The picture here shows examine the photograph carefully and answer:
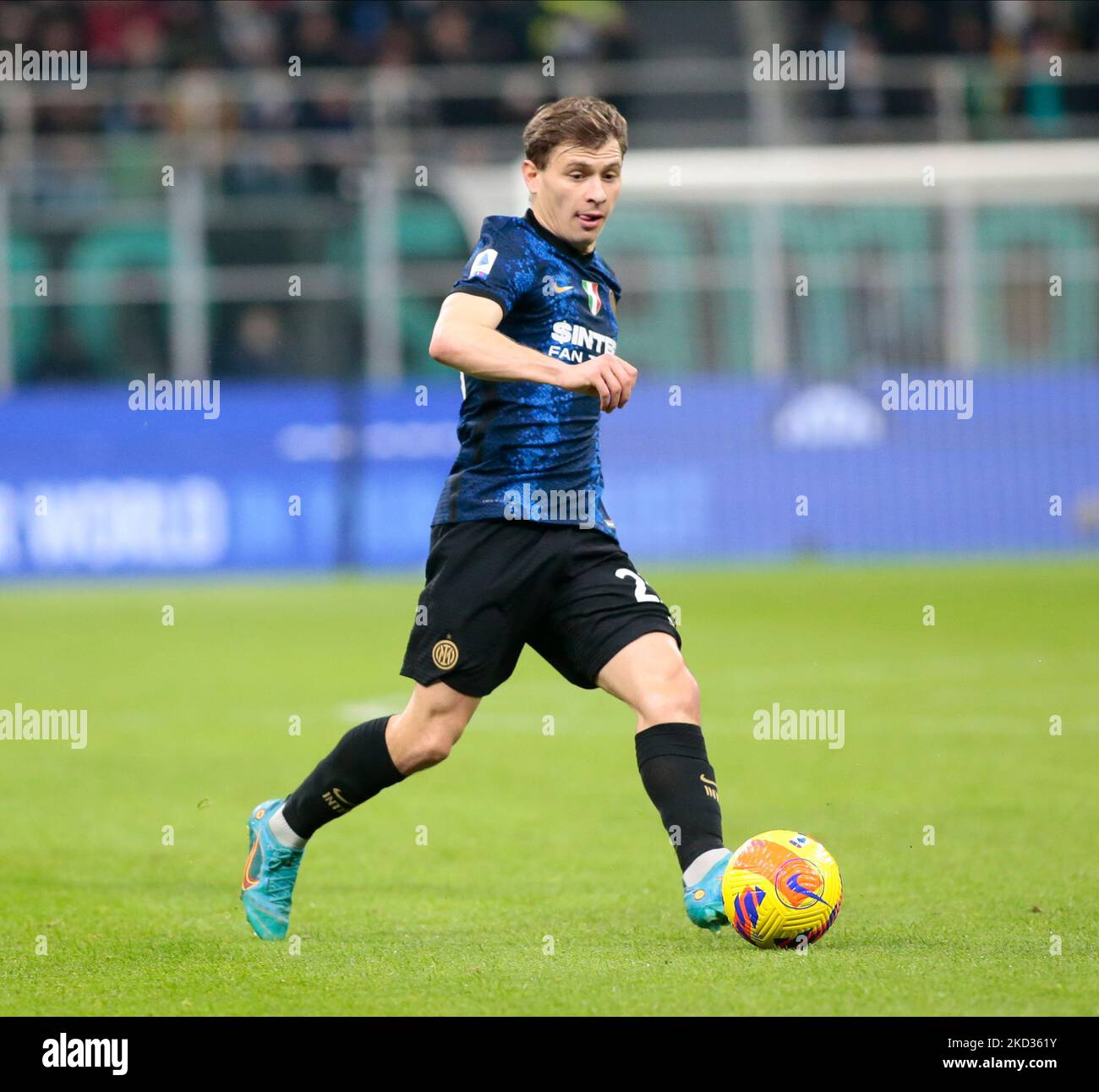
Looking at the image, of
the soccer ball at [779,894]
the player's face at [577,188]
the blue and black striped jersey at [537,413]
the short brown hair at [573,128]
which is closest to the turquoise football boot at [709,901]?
the soccer ball at [779,894]

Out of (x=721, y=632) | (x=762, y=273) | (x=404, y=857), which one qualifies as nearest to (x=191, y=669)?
(x=721, y=632)

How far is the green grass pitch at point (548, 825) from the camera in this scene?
15.7 ft

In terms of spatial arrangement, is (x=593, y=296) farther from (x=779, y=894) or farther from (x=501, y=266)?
(x=779, y=894)

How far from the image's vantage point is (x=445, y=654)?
5410 millimetres

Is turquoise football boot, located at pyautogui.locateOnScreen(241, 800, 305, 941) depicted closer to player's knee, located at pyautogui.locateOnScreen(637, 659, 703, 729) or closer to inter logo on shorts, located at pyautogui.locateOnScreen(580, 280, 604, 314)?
player's knee, located at pyautogui.locateOnScreen(637, 659, 703, 729)

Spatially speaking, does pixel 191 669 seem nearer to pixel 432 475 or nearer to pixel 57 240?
pixel 432 475

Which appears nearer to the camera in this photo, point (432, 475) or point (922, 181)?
point (432, 475)

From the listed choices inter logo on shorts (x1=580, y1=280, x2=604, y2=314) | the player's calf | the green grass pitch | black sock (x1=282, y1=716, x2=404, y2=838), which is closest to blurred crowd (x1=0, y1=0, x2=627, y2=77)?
the green grass pitch

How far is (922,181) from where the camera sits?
22.2m

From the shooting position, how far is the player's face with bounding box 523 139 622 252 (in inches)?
212

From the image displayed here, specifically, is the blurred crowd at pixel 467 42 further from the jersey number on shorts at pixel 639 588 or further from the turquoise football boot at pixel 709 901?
the turquoise football boot at pixel 709 901

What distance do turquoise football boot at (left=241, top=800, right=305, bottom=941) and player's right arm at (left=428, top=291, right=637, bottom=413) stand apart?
4.80 ft

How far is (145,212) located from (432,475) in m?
4.37

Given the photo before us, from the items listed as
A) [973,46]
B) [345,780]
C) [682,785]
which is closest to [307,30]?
[973,46]
